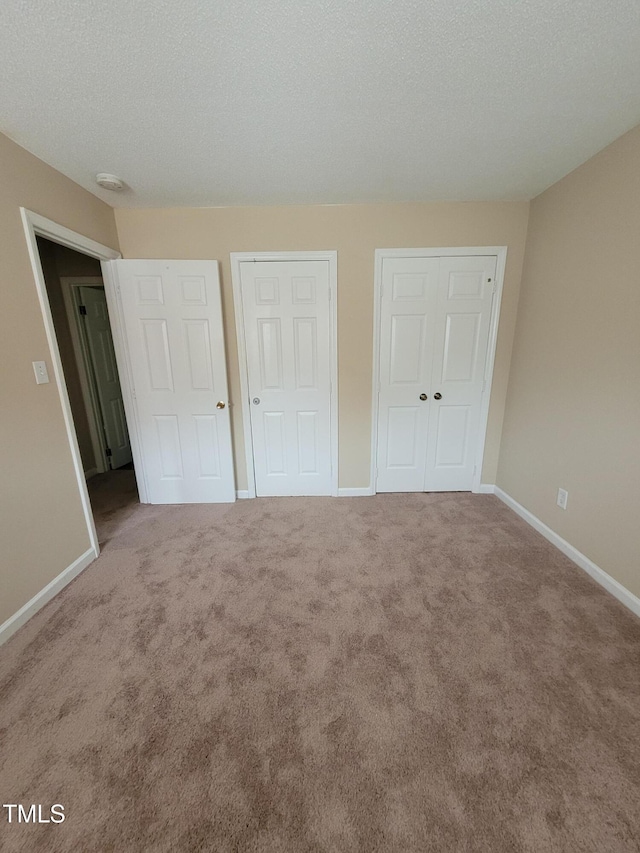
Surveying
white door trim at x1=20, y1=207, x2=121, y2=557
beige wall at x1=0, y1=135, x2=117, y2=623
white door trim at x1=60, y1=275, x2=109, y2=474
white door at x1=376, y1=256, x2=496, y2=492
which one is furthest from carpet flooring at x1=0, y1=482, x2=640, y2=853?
white door trim at x1=60, y1=275, x2=109, y2=474

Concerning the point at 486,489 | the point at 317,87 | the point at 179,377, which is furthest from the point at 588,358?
the point at 179,377

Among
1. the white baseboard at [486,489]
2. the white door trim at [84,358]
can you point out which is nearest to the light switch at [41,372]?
the white door trim at [84,358]

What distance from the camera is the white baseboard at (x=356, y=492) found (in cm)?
291

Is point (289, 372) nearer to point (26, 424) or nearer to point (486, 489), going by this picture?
point (26, 424)

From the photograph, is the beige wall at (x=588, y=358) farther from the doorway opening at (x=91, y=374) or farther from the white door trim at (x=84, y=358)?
the white door trim at (x=84, y=358)

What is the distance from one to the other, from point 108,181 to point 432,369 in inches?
104

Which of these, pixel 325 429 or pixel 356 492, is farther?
pixel 356 492

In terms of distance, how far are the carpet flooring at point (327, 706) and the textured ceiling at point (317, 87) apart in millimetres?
2462

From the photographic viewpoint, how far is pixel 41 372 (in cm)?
173

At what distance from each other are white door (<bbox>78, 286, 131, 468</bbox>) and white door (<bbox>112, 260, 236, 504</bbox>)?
1.25 meters

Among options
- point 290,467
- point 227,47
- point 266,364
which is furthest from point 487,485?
point 227,47

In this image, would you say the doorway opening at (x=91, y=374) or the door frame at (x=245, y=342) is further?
the doorway opening at (x=91, y=374)

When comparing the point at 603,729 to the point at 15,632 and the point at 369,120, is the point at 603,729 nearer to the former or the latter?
the point at 15,632

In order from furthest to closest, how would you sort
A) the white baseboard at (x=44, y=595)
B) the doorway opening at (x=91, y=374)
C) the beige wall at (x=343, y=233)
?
the doorway opening at (x=91, y=374) < the beige wall at (x=343, y=233) < the white baseboard at (x=44, y=595)
